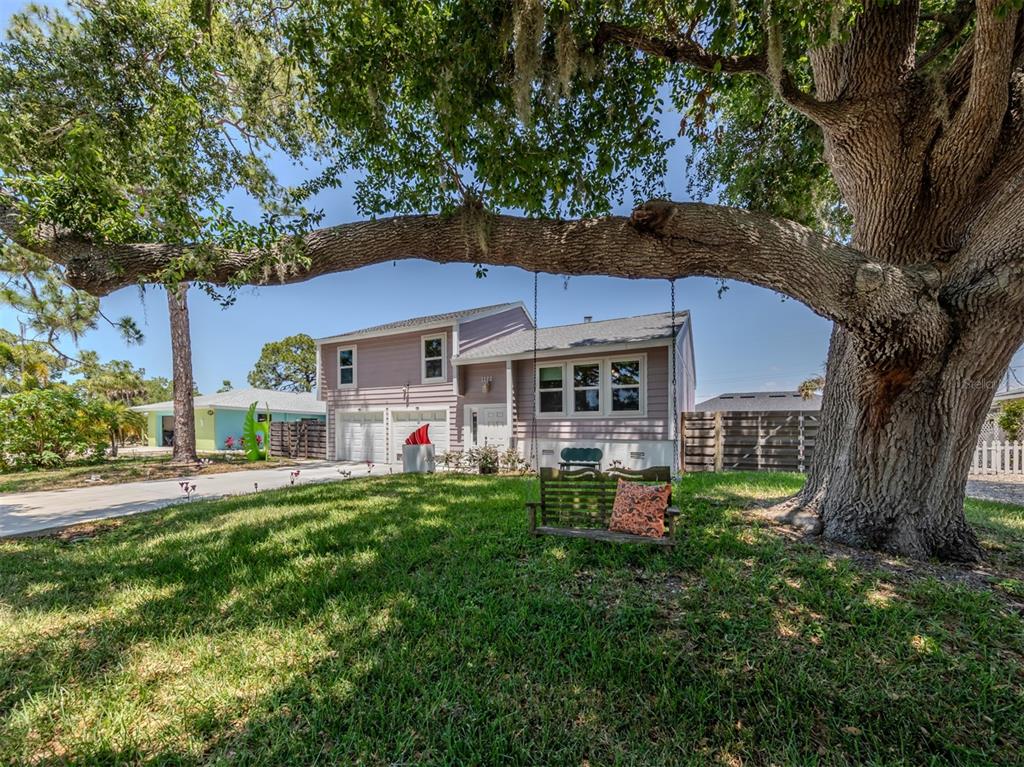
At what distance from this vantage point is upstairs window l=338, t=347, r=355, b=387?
51.5ft

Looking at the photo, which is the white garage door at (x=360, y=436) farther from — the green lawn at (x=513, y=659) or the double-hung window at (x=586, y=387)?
the green lawn at (x=513, y=659)

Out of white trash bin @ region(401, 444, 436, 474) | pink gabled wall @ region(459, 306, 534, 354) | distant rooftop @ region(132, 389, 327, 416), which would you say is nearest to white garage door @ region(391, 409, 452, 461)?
white trash bin @ region(401, 444, 436, 474)

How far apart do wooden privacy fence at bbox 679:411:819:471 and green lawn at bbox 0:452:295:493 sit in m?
12.5

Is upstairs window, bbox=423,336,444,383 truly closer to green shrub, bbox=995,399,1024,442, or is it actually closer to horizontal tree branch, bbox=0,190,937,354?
horizontal tree branch, bbox=0,190,937,354

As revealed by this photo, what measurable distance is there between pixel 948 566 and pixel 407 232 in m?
5.27

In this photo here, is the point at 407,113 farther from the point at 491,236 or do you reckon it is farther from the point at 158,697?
the point at 158,697

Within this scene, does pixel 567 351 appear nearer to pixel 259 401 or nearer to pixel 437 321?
pixel 437 321

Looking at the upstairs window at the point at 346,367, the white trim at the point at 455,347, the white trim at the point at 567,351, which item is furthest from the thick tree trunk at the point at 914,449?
the upstairs window at the point at 346,367

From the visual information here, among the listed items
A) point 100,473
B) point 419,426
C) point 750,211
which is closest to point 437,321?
point 419,426

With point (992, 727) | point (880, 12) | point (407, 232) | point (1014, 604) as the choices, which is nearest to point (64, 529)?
point (407, 232)

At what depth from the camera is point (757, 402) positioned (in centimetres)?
2167

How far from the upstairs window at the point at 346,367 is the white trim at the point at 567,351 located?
15.6 feet

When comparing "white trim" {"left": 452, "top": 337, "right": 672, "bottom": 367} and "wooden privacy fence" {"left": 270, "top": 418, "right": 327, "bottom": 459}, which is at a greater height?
"white trim" {"left": 452, "top": 337, "right": 672, "bottom": 367}

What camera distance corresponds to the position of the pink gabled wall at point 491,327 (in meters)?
13.5
